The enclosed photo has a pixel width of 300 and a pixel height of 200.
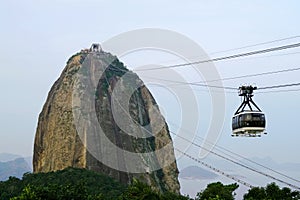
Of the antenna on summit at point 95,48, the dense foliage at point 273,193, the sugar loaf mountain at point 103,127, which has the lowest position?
the dense foliage at point 273,193

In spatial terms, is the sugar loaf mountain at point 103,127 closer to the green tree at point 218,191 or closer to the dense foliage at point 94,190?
the dense foliage at point 94,190

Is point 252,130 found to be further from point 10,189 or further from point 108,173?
point 108,173

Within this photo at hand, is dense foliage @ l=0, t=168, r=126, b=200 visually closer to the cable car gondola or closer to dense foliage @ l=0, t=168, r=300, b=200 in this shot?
dense foliage @ l=0, t=168, r=300, b=200

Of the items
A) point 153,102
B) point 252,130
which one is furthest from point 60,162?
point 252,130

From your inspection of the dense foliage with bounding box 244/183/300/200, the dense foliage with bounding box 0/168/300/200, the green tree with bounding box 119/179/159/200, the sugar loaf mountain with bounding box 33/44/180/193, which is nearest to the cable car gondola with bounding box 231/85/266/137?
the dense foliage with bounding box 0/168/300/200

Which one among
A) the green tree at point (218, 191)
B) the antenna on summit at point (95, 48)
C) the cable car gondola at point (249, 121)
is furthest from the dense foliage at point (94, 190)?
the antenna on summit at point (95, 48)
